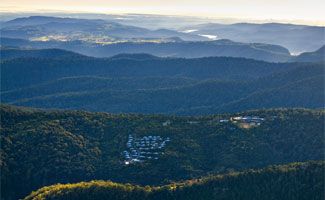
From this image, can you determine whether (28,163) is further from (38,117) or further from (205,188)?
(205,188)

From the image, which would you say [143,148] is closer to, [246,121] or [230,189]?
[246,121]

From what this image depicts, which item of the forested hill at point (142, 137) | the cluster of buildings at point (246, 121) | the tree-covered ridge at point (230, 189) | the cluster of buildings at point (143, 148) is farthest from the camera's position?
the cluster of buildings at point (246, 121)

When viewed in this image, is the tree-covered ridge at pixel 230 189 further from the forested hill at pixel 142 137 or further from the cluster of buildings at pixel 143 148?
the cluster of buildings at pixel 143 148

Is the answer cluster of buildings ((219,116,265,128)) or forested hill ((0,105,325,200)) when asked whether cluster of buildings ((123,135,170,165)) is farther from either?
cluster of buildings ((219,116,265,128))

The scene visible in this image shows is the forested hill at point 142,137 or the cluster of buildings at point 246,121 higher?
the cluster of buildings at point 246,121

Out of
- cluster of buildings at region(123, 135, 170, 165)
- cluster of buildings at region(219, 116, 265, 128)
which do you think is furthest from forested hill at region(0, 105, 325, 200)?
cluster of buildings at region(123, 135, 170, 165)

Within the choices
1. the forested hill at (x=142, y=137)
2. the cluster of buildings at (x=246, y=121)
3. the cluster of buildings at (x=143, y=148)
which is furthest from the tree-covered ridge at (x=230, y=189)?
the cluster of buildings at (x=246, y=121)

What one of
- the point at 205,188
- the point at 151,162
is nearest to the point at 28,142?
the point at 151,162
